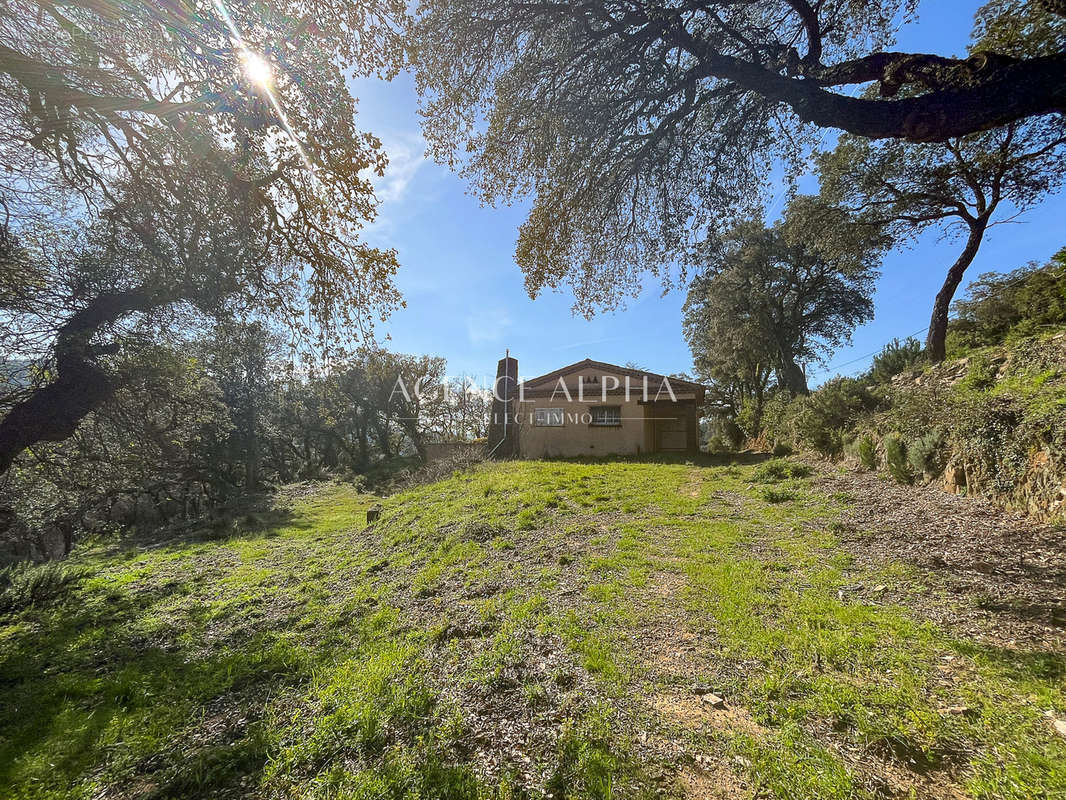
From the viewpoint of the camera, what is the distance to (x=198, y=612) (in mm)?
4883

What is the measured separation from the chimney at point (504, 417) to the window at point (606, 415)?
4.27m

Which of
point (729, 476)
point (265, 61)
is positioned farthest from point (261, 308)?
point (729, 476)

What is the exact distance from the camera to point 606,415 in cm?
1792

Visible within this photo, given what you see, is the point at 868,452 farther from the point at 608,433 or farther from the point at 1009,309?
the point at 608,433

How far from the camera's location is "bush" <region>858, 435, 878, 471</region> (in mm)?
6965

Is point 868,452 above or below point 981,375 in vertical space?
below

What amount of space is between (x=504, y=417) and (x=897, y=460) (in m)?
12.1

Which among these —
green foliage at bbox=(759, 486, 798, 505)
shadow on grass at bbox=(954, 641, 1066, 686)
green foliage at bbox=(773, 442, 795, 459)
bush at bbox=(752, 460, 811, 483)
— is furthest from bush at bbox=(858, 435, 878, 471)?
shadow on grass at bbox=(954, 641, 1066, 686)

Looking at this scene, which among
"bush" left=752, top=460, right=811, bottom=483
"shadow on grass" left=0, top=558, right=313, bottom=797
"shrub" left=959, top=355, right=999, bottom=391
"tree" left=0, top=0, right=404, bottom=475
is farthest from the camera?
"bush" left=752, top=460, right=811, bottom=483

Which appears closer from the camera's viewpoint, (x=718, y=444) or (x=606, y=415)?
(x=606, y=415)

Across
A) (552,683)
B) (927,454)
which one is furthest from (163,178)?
(927,454)

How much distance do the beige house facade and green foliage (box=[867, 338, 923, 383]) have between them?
22.0 ft

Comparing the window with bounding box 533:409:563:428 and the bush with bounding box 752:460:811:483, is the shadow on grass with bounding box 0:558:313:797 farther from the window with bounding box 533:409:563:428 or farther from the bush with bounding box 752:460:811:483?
the window with bounding box 533:409:563:428

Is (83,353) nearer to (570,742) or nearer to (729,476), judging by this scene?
(570,742)
